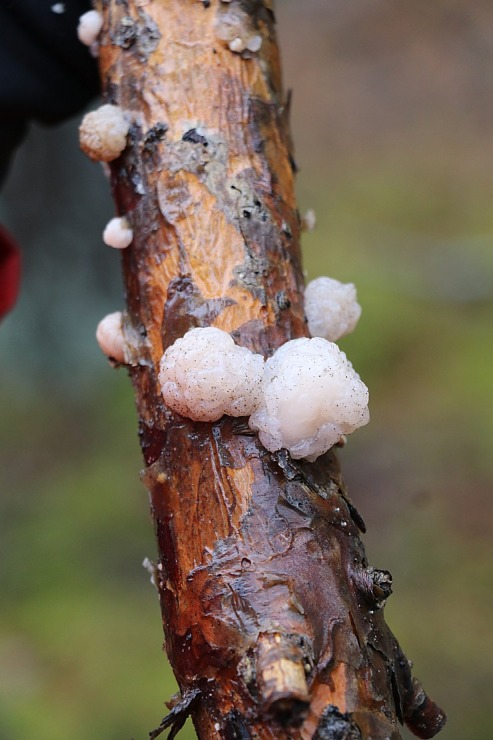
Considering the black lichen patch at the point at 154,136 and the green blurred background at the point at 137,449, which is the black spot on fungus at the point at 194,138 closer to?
the black lichen patch at the point at 154,136

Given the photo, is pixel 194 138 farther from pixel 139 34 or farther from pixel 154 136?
pixel 139 34

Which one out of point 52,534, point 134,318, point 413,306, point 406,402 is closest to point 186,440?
point 134,318

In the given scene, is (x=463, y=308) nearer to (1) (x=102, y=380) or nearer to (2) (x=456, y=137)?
(1) (x=102, y=380)

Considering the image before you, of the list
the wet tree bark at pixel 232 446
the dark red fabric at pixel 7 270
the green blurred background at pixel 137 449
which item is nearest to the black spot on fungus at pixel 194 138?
the wet tree bark at pixel 232 446

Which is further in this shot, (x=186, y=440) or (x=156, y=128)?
(x=156, y=128)

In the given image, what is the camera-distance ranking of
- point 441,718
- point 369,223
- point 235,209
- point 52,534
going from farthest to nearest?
point 369,223 → point 52,534 → point 235,209 → point 441,718

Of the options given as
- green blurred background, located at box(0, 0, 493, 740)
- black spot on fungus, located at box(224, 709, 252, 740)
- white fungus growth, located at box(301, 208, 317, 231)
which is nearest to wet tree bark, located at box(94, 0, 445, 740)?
black spot on fungus, located at box(224, 709, 252, 740)
